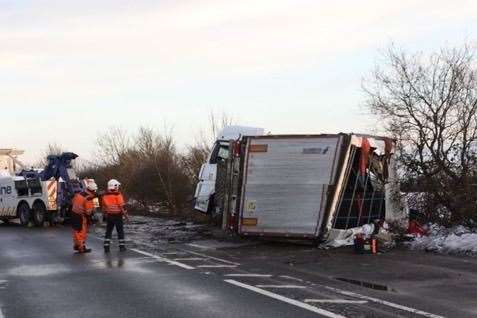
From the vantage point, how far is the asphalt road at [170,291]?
7.99 metres

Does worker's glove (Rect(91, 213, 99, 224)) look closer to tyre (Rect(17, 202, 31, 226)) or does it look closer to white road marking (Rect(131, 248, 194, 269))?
tyre (Rect(17, 202, 31, 226))

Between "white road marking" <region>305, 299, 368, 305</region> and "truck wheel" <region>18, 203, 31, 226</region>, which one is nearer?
"white road marking" <region>305, 299, 368, 305</region>

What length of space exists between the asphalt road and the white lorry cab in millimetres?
5859

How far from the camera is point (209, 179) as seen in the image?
66.9 feet

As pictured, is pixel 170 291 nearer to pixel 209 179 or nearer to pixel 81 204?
pixel 81 204

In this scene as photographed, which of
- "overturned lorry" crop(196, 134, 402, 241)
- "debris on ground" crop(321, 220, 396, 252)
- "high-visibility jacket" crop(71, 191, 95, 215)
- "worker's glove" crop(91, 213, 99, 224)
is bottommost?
"worker's glove" crop(91, 213, 99, 224)

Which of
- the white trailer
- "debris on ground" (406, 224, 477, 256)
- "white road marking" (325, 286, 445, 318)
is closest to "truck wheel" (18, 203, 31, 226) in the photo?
the white trailer

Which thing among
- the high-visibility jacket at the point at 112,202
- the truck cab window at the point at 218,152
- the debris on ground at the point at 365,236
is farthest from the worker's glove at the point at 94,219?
the debris on ground at the point at 365,236

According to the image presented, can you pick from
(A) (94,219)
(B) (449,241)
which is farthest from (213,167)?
(B) (449,241)

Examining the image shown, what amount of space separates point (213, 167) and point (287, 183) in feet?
17.7

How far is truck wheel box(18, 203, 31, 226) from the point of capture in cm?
2633

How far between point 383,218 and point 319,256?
3.46 metres

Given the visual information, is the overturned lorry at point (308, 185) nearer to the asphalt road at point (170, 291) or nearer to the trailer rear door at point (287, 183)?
the trailer rear door at point (287, 183)

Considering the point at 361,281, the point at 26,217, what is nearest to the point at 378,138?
the point at 361,281
